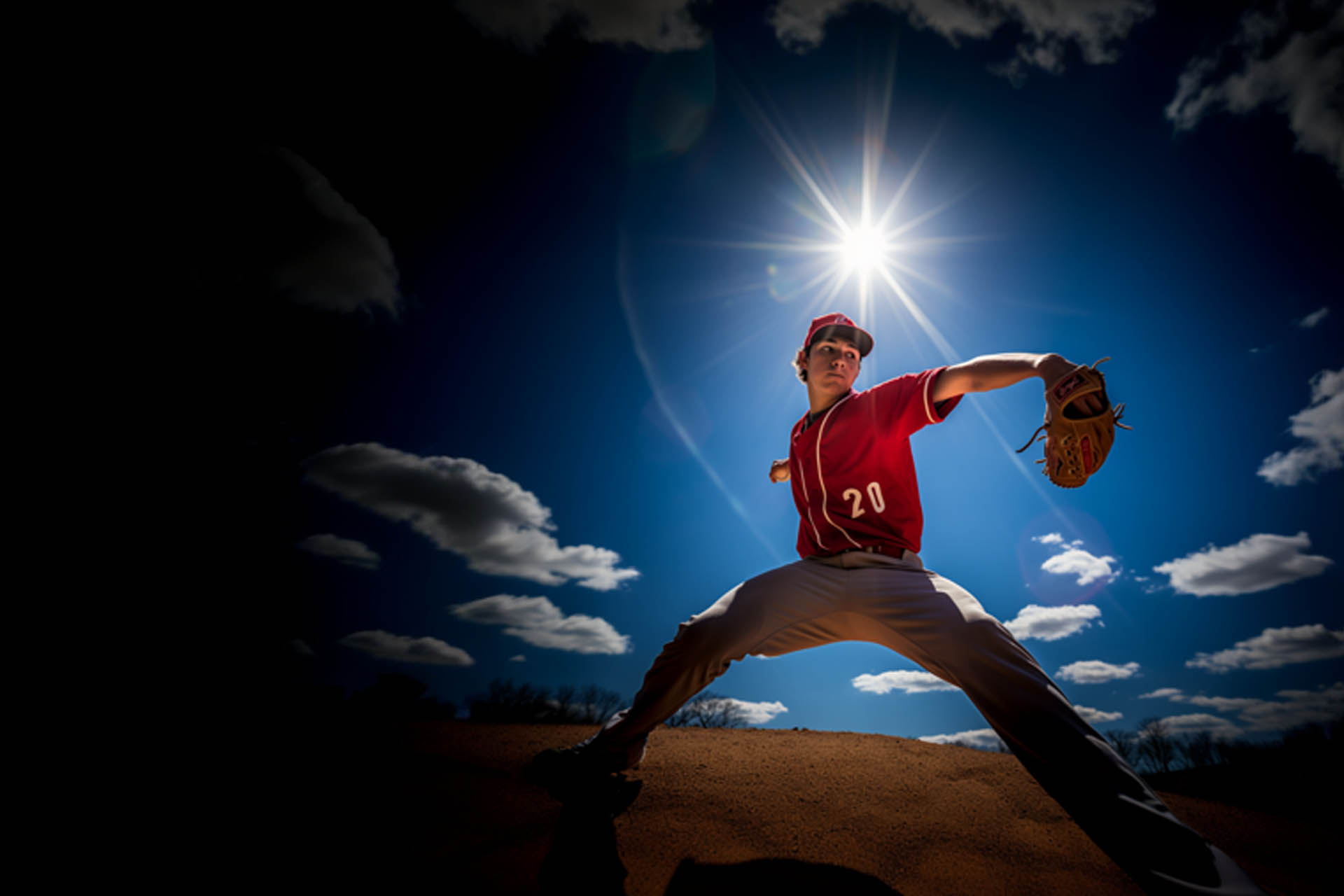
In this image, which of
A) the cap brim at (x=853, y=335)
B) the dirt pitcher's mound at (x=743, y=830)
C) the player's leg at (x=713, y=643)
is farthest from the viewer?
the cap brim at (x=853, y=335)

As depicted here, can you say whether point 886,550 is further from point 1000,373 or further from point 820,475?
point 1000,373

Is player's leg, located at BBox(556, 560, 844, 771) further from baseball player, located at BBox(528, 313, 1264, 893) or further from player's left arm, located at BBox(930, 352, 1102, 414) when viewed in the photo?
player's left arm, located at BBox(930, 352, 1102, 414)

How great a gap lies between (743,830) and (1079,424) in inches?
92.4

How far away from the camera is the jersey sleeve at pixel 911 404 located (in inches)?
89.0

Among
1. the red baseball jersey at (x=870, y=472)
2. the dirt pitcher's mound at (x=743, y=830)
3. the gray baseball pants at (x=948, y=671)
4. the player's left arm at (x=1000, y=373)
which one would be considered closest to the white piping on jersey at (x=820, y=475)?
the red baseball jersey at (x=870, y=472)

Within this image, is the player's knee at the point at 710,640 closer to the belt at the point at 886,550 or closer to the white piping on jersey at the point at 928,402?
the belt at the point at 886,550

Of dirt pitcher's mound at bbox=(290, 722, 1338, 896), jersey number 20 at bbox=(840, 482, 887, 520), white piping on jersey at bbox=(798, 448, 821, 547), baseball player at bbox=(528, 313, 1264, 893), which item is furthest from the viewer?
white piping on jersey at bbox=(798, 448, 821, 547)

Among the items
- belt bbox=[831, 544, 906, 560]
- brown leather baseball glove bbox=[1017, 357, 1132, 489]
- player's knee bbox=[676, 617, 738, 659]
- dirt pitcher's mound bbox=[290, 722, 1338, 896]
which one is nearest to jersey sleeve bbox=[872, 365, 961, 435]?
brown leather baseball glove bbox=[1017, 357, 1132, 489]

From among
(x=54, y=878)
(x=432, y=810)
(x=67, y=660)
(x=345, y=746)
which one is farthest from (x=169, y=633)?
(x=432, y=810)

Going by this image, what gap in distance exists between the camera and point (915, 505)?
7.86ft

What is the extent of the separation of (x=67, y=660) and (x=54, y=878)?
3.75 meters

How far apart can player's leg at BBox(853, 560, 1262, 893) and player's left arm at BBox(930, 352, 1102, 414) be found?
33.9 inches

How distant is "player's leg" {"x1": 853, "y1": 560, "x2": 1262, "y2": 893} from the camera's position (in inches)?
47.1

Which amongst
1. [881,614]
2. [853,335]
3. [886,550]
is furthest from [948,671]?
[853,335]
